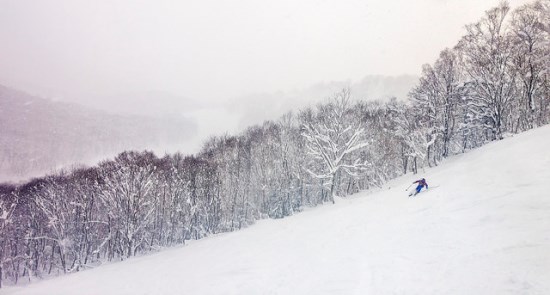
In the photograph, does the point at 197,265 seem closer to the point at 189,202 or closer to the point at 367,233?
the point at 367,233

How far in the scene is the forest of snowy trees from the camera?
118 feet

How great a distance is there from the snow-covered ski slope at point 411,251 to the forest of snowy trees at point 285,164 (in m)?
16.8

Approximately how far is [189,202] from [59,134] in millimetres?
160314

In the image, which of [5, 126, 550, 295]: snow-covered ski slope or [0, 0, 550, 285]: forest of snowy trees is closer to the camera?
[5, 126, 550, 295]: snow-covered ski slope

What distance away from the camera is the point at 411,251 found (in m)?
11.3

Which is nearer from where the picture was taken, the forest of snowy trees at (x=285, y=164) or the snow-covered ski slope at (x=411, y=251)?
the snow-covered ski slope at (x=411, y=251)

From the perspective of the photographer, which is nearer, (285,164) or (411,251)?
(411,251)

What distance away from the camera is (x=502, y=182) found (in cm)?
1470

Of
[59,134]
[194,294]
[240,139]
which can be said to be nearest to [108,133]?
[59,134]

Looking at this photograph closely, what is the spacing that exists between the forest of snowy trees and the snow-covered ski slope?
16826 millimetres

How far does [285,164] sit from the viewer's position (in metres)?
54.1

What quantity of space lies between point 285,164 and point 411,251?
42.9m

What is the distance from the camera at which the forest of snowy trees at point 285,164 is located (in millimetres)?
35906

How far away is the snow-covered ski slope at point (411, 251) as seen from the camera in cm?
842
